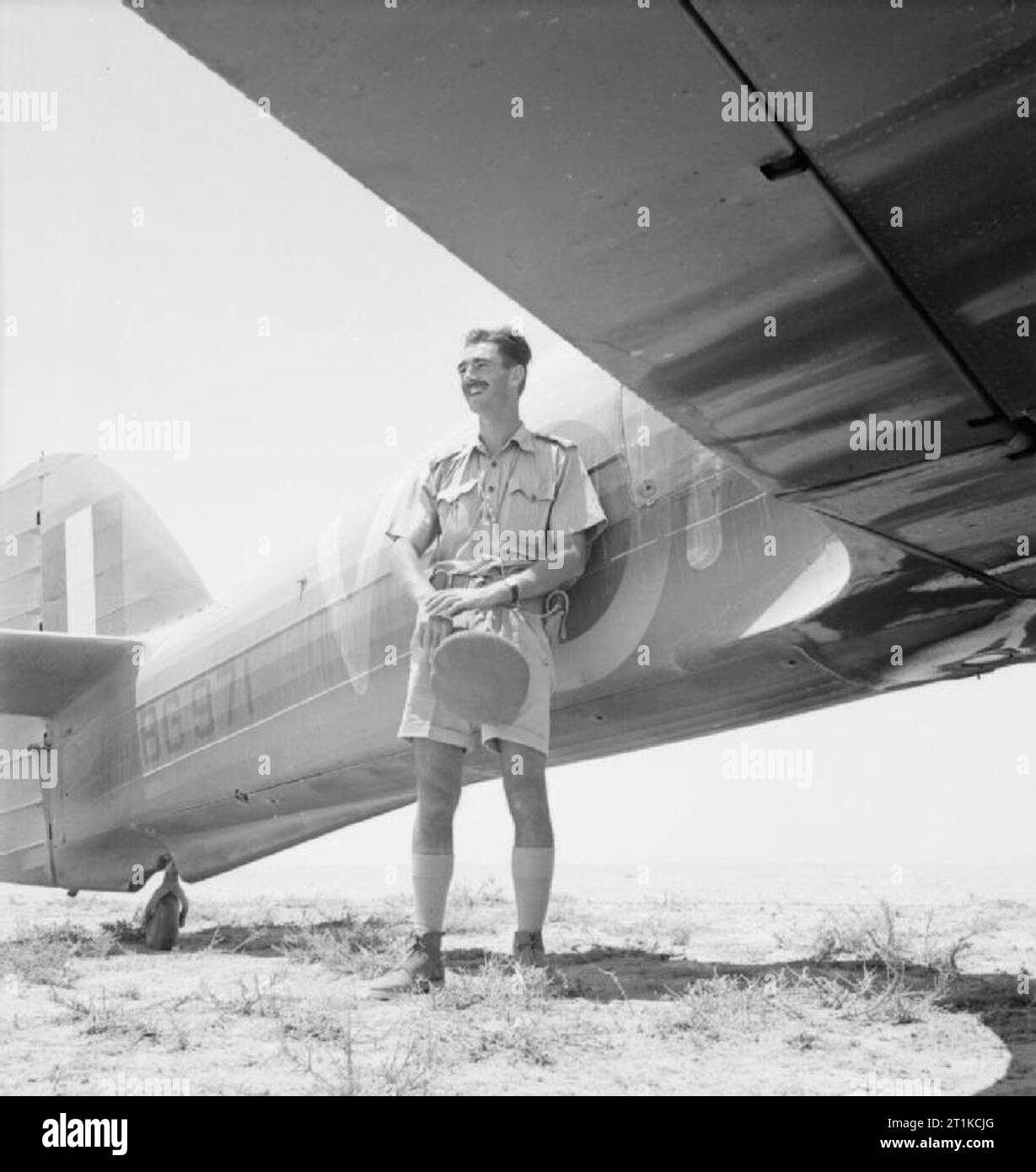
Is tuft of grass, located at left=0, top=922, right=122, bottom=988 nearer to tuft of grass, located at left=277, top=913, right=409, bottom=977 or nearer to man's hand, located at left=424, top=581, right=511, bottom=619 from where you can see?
tuft of grass, located at left=277, top=913, right=409, bottom=977

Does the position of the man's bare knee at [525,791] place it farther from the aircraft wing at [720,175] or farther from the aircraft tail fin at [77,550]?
the aircraft tail fin at [77,550]

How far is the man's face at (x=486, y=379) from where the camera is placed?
4.52m

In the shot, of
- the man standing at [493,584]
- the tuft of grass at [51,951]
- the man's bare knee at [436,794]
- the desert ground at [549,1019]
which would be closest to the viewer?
the desert ground at [549,1019]

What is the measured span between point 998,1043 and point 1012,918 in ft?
16.0

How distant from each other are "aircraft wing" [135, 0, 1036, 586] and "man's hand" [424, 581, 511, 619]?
81.2 inches

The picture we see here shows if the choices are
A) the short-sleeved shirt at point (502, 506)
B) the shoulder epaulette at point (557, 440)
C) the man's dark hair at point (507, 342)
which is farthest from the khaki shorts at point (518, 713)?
the man's dark hair at point (507, 342)

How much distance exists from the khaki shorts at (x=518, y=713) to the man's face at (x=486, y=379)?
0.80 meters

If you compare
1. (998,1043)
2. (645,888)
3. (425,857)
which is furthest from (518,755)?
(645,888)

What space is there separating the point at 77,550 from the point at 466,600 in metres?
6.04

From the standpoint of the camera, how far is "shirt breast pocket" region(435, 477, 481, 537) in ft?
15.1

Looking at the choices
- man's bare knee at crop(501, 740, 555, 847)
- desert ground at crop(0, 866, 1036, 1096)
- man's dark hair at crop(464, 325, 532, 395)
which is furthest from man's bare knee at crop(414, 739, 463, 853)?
man's dark hair at crop(464, 325, 532, 395)

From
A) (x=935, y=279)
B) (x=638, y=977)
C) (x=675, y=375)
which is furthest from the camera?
(x=638, y=977)

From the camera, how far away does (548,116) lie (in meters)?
1.49
